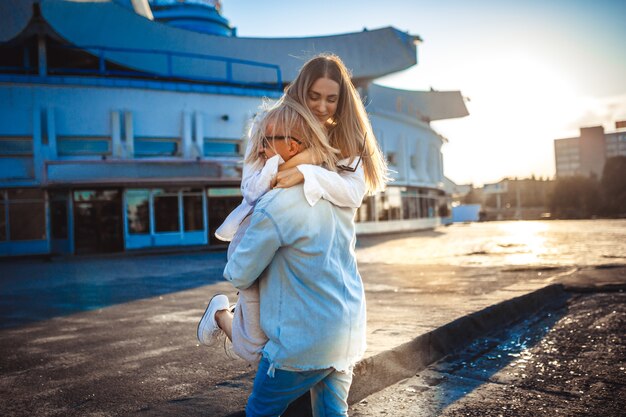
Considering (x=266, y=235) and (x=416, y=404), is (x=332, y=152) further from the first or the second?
(x=416, y=404)

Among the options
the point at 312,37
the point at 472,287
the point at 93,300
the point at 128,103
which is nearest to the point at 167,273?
the point at 93,300

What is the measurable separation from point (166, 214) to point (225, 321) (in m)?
22.7

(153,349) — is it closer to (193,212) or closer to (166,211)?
(166,211)

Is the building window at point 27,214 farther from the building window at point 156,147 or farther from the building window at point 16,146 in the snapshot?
the building window at point 156,147

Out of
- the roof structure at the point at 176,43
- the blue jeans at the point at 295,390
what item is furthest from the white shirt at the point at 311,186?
the roof structure at the point at 176,43

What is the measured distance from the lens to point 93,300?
25.6 ft

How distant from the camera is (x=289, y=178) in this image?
1.73m

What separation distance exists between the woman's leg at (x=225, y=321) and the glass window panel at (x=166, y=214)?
73.9 feet

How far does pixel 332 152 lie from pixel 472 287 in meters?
6.14

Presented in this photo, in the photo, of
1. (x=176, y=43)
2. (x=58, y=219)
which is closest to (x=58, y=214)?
(x=58, y=219)

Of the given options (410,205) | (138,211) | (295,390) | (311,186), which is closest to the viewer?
(311,186)

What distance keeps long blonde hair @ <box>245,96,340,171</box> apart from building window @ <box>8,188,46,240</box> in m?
23.7

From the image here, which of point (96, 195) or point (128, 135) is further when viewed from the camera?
point (128, 135)

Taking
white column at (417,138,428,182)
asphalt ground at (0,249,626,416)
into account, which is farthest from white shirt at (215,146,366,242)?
white column at (417,138,428,182)
